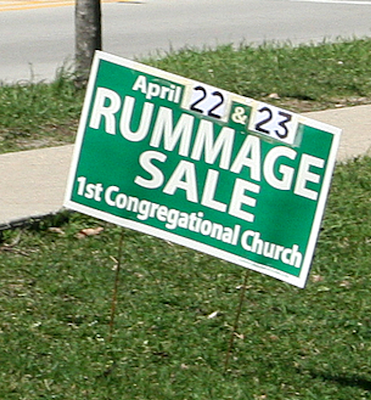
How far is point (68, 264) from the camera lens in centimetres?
562

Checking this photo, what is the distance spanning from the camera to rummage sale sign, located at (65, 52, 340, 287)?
4.33 m

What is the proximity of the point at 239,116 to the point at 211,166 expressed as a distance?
0.23m

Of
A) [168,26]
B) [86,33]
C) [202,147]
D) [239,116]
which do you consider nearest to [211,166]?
[202,147]

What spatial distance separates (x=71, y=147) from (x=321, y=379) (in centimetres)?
361

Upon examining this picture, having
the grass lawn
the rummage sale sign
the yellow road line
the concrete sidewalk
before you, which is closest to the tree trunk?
the concrete sidewalk

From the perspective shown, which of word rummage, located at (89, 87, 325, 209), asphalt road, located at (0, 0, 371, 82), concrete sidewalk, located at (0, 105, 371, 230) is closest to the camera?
word rummage, located at (89, 87, 325, 209)

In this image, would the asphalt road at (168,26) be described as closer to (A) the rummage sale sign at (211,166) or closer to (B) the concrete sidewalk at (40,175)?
(B) the concrete sidewalk at (40,175)

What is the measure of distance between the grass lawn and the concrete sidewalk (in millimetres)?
150

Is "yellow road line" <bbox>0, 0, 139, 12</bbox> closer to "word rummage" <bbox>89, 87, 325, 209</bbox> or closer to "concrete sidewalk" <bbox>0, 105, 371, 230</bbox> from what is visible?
"concrete sidewalk" <bbox>0, 105, 371, 230</bbox>

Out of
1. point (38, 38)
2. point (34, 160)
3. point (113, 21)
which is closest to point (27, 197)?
point (34, 160)

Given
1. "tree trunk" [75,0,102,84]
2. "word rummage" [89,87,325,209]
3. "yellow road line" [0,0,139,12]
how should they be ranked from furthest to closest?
"yellow road line" [0,0,139,12] → "tree trunk" [75,0,102,84] → "word rummage" [89,87,325,209]

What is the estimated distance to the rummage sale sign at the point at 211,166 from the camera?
4.33 m

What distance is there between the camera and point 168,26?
14.7 metres

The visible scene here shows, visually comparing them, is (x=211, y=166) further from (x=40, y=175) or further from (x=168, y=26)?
(x=168, y=26)
